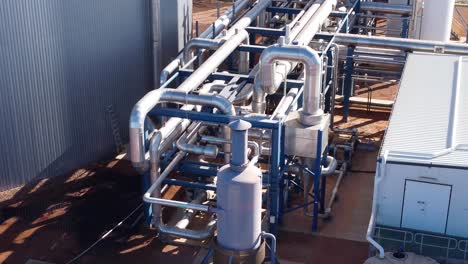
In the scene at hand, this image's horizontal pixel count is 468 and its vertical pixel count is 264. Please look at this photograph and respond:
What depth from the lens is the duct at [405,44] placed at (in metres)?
19.6

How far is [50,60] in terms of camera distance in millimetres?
17625

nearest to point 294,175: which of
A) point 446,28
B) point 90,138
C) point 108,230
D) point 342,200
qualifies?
point 342,200

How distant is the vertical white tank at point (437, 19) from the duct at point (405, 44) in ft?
13.6

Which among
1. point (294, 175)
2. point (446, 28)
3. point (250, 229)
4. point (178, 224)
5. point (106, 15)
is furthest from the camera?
point (446, 28)

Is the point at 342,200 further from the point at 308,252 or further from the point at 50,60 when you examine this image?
the point at 50,60

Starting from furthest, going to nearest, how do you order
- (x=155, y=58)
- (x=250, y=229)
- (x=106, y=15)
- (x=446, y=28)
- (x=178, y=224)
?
(x=446, y=28) → (x=155, y=58) → (x=106, y=15) → (x=178, y=224) → (x=250, y=229)

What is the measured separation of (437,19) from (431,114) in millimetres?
Answer: 9723

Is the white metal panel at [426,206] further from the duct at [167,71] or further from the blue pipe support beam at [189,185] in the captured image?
the duct at [167,71]

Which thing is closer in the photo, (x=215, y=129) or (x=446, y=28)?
(x=215, y=129)

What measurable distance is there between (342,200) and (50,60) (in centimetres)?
875

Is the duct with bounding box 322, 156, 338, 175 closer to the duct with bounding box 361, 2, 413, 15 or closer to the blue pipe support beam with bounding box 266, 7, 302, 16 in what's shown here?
the blue pipe support beam with bounding box 266, 7, 302, 16

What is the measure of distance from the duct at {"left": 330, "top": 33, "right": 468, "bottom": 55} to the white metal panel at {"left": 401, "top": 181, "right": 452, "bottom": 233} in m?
8.27

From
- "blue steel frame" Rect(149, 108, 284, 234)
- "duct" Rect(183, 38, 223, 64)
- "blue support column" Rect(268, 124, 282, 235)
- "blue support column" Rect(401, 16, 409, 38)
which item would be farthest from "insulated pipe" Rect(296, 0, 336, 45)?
"blue support column" Rect(401, 16, 409, 38)

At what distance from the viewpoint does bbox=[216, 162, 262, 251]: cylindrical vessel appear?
1209 cm
